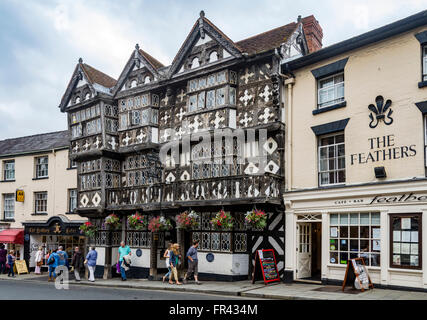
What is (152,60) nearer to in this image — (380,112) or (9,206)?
(380,112)

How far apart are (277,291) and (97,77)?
16.0 m

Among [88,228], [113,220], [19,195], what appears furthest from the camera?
[19,195]

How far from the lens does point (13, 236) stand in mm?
30234

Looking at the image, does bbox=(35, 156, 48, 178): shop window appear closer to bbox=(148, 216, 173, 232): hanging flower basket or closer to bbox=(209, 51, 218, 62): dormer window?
bbox=(148, 216, 173, 232): hanging flower basket

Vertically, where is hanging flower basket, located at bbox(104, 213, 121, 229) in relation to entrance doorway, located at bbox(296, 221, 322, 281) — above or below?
above

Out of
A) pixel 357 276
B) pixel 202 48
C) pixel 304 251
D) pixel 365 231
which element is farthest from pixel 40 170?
pixel 357 276

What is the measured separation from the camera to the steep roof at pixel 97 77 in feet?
86.2

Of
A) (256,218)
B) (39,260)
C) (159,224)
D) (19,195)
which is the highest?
(19,195)

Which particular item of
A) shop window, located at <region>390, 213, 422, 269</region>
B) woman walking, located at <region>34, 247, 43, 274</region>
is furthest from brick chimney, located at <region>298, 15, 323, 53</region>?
woman walking, located at <region>34, 247, 43, 274</region>

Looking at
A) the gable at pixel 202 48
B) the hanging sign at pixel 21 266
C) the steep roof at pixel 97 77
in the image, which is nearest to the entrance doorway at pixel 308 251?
the gable at pixel 202 48

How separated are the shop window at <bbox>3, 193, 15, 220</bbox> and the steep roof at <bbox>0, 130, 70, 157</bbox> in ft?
9.14

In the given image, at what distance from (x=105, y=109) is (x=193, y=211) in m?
8.08

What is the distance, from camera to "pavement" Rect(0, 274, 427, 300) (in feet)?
46.3

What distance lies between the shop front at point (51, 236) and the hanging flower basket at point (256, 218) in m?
12.4
